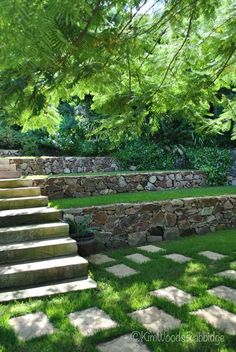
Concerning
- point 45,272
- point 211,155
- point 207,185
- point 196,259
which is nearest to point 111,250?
point 196,259

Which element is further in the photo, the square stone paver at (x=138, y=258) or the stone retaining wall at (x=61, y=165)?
the stone retaining wall at (x=61, y=165)

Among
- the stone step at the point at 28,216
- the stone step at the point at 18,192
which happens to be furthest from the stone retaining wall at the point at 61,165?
the stone step at the point at 28,216

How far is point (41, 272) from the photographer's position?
4473mm

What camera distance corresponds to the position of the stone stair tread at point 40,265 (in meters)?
4.43

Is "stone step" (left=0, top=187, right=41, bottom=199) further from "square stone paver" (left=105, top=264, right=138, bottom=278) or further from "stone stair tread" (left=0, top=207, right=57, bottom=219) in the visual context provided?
"square stone paver" (left=105, top=264, right=138, bottom=278)

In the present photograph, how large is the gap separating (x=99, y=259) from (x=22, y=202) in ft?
5.68

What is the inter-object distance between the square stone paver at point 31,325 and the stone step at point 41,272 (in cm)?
76

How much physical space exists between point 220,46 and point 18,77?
211 centimetres

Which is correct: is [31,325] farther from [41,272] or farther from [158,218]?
→ [158,218]

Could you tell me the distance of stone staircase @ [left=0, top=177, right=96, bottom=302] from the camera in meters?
4.35

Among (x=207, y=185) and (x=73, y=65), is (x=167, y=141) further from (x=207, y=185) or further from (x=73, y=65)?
(x=73, y=65)

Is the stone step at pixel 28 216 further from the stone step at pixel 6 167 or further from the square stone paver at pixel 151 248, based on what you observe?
the stone step at pixel 6 167

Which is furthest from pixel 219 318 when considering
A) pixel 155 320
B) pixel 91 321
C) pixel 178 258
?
pixel 178 258

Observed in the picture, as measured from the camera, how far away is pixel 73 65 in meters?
2.71
